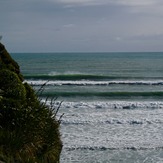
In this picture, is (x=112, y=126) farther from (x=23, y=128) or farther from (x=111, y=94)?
(x=111, y=94)

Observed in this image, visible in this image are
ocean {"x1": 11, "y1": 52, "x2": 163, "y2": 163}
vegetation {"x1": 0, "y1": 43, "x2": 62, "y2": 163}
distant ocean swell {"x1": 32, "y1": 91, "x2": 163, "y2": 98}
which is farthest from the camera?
distant ocean swell {"x1": 32, "y1": 91, "x2": 163, "y2": 98}

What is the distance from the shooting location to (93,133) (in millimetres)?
19344

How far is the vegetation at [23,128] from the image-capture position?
8570mm

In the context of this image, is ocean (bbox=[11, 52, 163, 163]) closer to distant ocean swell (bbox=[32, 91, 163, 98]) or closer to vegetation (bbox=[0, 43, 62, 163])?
distant ocean swell (bbox=[32, 91, 163, 98])

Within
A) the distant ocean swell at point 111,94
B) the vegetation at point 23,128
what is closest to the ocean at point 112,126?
the distant ocean swell at point 111,94

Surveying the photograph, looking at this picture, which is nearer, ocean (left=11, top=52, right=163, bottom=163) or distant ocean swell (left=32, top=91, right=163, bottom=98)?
ocean (left=11, top=52, right=163, bottom=163)

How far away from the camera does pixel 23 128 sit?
346 inches

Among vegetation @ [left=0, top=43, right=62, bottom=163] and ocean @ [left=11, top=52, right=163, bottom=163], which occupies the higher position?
vegetation @ [left=0, top=43, right=62, bottom=163]

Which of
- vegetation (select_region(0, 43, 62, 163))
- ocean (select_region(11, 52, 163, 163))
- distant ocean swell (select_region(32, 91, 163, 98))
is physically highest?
vegetation (select_region(0, 43, 62, 163))

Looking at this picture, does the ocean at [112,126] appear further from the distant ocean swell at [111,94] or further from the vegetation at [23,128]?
the vegetation at [23,128]

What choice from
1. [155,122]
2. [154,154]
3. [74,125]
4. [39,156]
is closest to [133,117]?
[155,122]

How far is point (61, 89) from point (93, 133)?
1969 cm

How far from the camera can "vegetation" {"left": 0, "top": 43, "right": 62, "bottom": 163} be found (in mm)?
8570

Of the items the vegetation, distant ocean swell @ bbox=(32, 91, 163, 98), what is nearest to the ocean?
distant ocean swell @ bbox=(32, 91, 163, 98)
